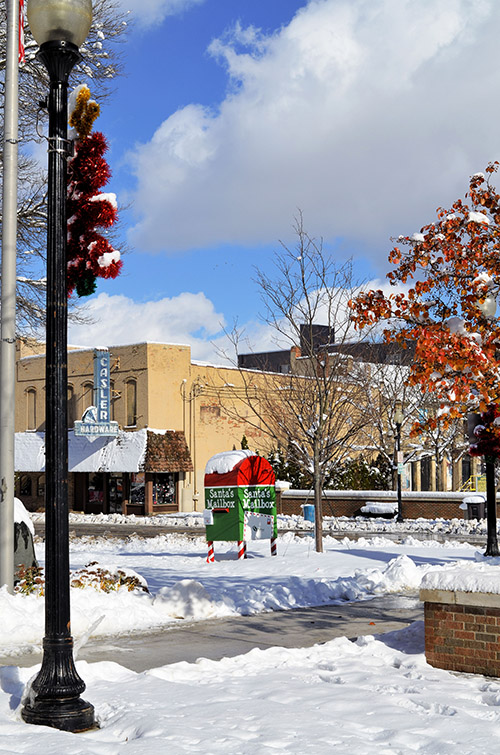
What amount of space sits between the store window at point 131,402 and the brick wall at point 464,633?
37150mm

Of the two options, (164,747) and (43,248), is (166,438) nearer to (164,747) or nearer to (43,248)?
(43,248)

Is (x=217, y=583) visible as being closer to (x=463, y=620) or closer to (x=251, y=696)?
(x=463, y=620)

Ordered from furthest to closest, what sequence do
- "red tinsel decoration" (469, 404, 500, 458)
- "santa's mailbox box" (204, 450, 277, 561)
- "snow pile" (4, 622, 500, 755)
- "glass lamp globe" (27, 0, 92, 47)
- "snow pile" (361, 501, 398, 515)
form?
"snow pile" (361, 501, 398, 515), "santa's mailbox box" (204, 450, 277, 561), "red tinsel decoration" (469, 404, 500, 458), "glass lamp globe" (27, 0, 92, 47), "snow pile" (4, 622, 500, 755)

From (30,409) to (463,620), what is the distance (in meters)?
45.4

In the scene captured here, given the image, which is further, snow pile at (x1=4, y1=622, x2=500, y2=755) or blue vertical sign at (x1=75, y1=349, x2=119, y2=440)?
blue vertical sign at (x1=75, y1=349, x2=119, y2=440)

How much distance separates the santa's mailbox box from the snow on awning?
2302 cm

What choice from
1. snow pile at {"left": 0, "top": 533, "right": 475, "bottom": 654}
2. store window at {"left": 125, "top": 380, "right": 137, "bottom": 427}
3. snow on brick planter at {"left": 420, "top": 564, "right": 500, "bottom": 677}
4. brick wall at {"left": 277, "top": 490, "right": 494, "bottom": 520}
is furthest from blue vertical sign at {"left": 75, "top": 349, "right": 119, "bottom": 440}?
snow on brick planter at {"left": 420, "top": 564, "right": 500, "bottom": 677}

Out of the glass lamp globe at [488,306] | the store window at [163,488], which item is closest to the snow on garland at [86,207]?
the glass lamp globe at [488,306]

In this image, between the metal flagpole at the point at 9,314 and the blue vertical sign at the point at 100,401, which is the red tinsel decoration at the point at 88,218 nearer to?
the metal flagpole at the point at 9,314

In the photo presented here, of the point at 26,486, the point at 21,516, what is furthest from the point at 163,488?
the point at 21,516

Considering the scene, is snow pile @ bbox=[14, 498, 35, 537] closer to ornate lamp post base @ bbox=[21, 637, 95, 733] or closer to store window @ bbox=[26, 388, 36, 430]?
ornate lamp post base @ bbox=[21, 637, 95, 733]

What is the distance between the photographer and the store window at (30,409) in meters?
50.4

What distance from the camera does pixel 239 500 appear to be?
19.5 meters

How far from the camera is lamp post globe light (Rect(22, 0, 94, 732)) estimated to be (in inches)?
233
